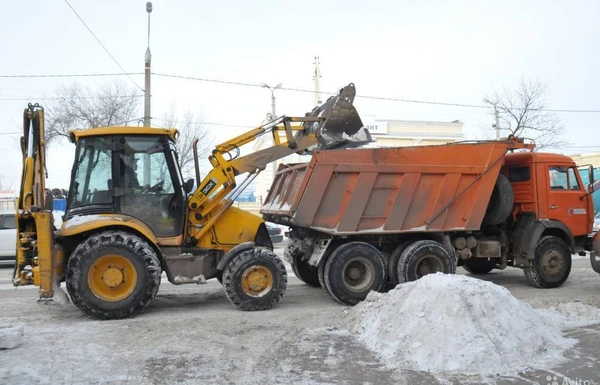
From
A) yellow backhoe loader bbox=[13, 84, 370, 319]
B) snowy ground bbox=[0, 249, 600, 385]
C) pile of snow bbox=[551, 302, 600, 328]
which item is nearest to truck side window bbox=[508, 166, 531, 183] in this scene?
snowy ground bbox=[0, 249, 600, 385]

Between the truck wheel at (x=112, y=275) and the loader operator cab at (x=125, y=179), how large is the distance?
53cm

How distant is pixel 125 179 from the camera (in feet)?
25.5

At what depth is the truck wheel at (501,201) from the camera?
9461 mm

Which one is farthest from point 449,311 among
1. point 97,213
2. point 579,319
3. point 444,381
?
point 97,213

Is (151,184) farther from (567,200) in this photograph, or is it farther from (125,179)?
(567,200)

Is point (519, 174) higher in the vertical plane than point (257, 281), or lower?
higher

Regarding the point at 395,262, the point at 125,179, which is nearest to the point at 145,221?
the point at 125,179

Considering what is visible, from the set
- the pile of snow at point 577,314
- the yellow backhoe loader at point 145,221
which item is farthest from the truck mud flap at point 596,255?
the yellow backhoe loader at point 145,221

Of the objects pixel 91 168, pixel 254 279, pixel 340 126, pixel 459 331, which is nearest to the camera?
pixel 459 331

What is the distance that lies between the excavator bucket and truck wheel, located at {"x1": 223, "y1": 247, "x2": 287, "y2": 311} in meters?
2.12

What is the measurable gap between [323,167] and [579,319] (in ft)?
13.5

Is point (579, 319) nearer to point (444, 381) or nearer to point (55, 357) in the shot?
point (444, 381)

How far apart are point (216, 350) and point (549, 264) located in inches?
276

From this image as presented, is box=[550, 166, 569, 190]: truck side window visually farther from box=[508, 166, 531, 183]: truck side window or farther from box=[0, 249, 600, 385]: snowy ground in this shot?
box=[0, 249, 600, 385]: snowy ground
